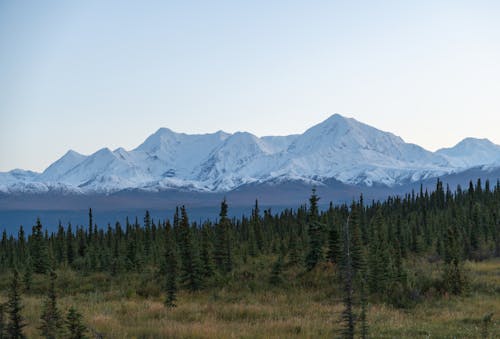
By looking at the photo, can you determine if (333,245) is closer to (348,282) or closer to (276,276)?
(276,276)

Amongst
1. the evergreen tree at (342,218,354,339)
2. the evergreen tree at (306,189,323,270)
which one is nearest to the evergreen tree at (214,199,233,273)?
the evergreen tree at (306,189,323,270)

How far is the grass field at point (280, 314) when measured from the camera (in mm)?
17766

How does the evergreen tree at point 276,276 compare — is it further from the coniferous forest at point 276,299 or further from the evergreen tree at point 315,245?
the evergreen tree at point 315,245

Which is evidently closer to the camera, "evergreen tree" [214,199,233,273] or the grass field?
the grass field

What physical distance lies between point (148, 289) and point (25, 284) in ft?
46.4

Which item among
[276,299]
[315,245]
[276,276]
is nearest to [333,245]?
[315,245]

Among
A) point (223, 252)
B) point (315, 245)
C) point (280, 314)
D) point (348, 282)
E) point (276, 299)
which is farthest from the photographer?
point (223, 252)

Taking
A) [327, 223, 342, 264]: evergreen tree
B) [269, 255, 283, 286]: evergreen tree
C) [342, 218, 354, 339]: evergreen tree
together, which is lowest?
[269, 255, 283, 286]: evergreen tree

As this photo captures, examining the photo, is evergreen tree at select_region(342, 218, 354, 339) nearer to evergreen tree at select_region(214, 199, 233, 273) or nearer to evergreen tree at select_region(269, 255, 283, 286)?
evergreen tree at select_region(269, 255, 283, 286)

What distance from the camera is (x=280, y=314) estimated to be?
23.6m

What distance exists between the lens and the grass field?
58.3 feet

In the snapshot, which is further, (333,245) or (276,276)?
(333,245)

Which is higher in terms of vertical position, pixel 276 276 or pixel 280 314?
pixel 280 314

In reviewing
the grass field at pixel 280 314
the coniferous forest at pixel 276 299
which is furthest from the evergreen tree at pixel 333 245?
the grass field at pixel 280 314
